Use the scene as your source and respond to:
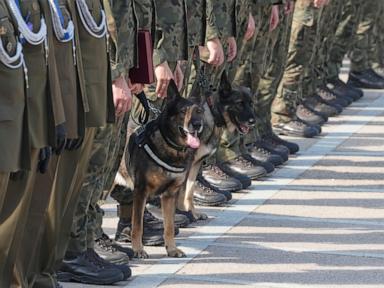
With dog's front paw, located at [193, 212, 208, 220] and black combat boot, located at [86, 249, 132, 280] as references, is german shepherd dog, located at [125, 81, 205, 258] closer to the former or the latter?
black combat boot, located at [86, 249, 132, 280]

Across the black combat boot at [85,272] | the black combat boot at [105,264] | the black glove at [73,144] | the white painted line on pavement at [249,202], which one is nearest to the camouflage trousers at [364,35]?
the white painted line on pavement at [249,202]

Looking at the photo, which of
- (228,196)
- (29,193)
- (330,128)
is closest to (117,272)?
(29,193)

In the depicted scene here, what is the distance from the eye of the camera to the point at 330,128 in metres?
11.3

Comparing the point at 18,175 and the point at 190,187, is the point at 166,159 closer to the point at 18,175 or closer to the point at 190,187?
the point at 190,187

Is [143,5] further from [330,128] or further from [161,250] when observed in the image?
[330,128]

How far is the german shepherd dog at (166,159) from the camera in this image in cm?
644

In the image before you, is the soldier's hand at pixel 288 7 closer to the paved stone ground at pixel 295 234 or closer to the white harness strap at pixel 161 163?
the paved stone ground at pixel 295 234

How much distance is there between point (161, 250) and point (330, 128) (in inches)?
194

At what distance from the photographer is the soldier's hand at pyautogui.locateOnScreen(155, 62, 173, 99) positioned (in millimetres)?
6383

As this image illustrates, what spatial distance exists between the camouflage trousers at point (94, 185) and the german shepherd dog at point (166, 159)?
38cm

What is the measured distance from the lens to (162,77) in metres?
6.38

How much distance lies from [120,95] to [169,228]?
3.67ft

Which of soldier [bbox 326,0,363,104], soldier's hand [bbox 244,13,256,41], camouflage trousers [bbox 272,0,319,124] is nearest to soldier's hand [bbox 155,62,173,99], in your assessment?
soldier's hand [bbox 244,13,256,41]

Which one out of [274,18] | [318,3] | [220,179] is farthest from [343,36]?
[220,179]
